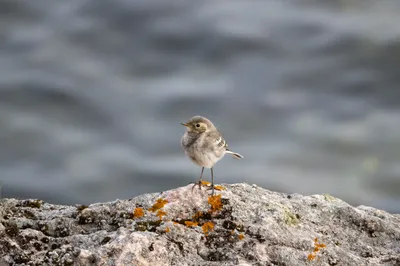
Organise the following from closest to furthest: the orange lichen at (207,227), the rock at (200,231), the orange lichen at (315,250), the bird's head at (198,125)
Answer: the rock at (200,231) → the orange lichen at (315,250) → the orange lichen at (207,227) → the bird's head at (198,125)

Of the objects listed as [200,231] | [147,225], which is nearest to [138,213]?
[147,225]

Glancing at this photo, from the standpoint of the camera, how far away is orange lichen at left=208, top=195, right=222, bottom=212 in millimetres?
6328

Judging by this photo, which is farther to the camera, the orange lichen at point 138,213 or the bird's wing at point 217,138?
the bird's wing at point 217,138

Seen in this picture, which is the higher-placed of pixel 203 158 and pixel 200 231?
pixel 203 158

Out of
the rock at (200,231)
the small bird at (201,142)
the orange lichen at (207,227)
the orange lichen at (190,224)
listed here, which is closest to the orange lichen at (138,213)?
the rock at (200,231)

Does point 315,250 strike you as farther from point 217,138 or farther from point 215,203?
point 217,138

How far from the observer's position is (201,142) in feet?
24.4

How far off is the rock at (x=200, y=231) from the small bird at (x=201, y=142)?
26.9 inches

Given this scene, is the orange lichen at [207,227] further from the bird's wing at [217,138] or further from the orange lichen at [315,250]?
the bird's wing at [217,138]

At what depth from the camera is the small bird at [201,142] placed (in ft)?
24.4

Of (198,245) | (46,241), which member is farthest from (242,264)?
(46,241)

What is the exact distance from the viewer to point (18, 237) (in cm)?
559

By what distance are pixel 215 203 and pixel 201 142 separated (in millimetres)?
1213

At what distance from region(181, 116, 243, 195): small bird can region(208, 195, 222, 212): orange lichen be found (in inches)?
36.9
